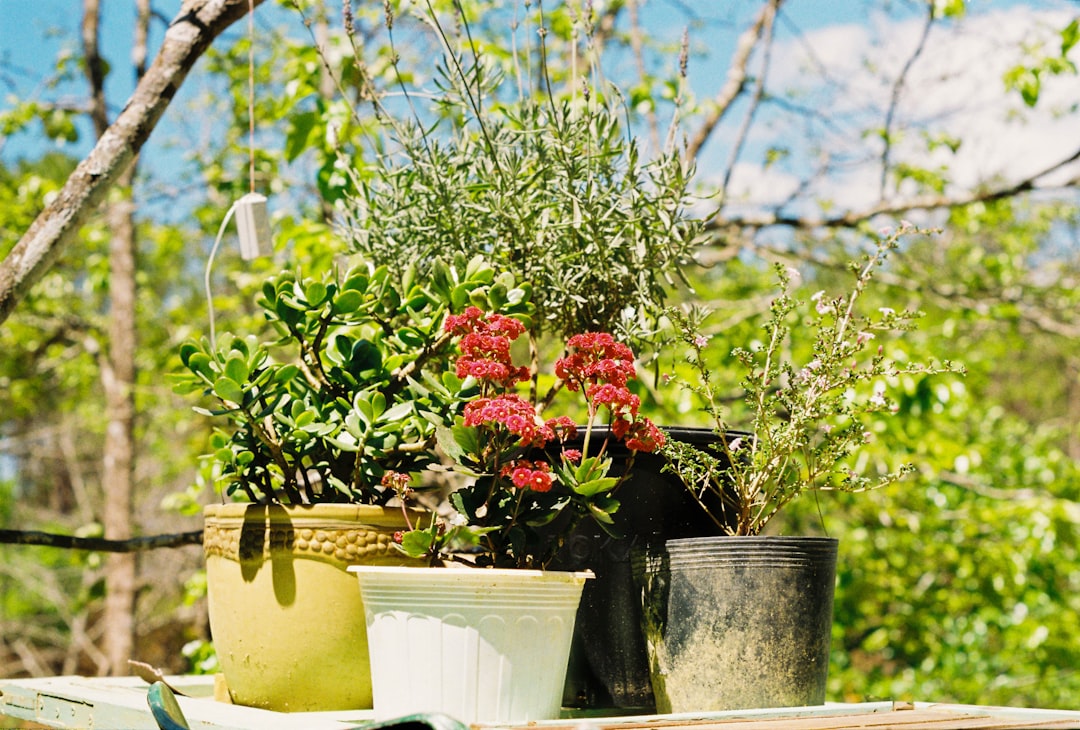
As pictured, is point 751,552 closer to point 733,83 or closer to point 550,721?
point 550,721

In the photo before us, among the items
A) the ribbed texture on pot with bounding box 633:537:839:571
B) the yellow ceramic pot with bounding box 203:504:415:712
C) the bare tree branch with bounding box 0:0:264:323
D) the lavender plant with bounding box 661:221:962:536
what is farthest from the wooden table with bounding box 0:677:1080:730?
the bare tree branch with bounding box 0:0:264:323

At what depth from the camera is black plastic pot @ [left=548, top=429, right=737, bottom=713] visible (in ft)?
4.99

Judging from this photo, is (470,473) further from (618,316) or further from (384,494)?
(618,316)

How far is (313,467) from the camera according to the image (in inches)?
63.6

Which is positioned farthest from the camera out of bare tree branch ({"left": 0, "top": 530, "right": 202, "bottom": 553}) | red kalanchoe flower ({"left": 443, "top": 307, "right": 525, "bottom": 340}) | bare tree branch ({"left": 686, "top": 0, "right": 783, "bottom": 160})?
bare tree branch ({"left": 686, "top": 0, "right": 783, "bottom": 160})

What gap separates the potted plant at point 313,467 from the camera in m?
1.44

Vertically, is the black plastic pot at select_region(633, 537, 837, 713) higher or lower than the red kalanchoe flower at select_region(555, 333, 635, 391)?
lower

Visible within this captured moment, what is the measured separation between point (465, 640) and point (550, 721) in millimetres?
144

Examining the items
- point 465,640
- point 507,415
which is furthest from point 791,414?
point 465,640

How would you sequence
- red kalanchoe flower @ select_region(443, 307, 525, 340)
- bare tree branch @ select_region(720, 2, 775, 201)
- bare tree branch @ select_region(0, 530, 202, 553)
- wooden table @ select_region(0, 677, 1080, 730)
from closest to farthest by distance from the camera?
wooden table @ select_region(0, 677, 1080, 730), red kalanchoe flower @ select_region(443, 307, 525, 340), bare tree branch @ select_region(0, 530, 202, 553), bare tree branch @ select_region(720, 2, 775, 201)

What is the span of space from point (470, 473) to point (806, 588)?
48cm

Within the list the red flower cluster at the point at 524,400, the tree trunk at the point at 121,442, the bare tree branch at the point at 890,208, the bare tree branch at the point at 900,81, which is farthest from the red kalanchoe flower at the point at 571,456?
the tree trunk at the point at 121,442

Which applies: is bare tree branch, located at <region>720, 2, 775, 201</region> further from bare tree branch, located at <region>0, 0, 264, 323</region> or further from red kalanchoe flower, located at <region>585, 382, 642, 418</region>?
red kalanchoe flower, located at <region>585, 382, 642, 418</region>

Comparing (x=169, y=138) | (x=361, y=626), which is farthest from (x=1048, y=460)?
(x=169, y=138)
